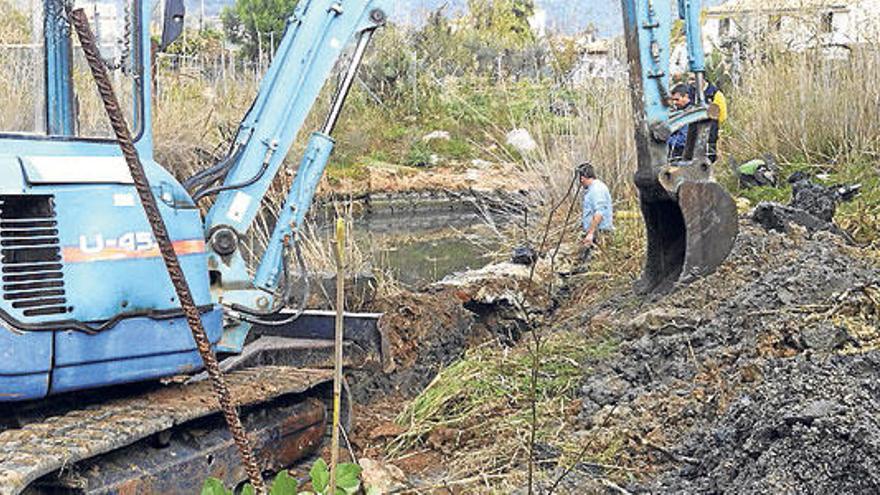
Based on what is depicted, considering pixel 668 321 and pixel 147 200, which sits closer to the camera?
pixel 147 200

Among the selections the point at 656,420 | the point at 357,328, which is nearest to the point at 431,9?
the point at 357,328

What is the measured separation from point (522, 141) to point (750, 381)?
10.3 meters

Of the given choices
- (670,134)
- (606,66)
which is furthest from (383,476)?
(606,66)

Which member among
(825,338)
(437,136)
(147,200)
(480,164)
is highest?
(437,136)

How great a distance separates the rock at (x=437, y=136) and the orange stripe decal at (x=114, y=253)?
18.7 m

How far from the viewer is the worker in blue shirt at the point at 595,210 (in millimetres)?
10547

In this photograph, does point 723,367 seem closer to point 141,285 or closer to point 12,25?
point 141,285

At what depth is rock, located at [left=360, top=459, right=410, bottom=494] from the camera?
4.97 m

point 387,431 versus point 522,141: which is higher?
point 522,141

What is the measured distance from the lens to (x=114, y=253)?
192 inches

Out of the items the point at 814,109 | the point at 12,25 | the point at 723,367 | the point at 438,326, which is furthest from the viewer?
the point at 814,109

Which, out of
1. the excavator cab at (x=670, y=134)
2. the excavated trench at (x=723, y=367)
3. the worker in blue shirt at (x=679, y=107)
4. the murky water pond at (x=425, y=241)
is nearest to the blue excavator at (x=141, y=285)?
the excavated trench at (x=723, y=367)

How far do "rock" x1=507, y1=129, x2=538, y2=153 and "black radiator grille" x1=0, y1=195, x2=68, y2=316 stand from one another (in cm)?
886

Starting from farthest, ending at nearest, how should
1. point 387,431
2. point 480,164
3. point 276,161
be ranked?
point 480,164, point 387,431, point 276,161
